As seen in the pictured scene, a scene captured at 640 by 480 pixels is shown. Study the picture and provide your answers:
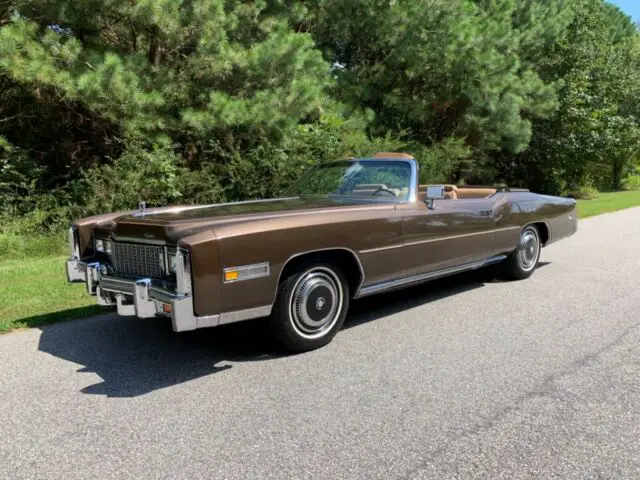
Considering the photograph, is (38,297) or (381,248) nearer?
(381,248)

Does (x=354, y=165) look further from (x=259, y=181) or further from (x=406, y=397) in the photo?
(x=259, y=181)

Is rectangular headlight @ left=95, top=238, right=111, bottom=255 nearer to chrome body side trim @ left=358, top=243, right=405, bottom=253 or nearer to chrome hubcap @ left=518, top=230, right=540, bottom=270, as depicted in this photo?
chrome body side trim @ left=358, top=243, right=405, bottom=253

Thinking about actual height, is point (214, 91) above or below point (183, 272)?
above

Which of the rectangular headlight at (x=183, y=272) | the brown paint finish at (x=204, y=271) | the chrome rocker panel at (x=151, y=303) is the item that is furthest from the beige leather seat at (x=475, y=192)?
the rectangular headlight at (x=183, y=272)

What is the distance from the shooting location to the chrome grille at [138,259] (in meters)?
4.06

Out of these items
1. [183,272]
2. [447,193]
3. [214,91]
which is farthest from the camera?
[214,91]

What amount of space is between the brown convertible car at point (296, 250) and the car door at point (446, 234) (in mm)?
11

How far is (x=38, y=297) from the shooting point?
6.11m

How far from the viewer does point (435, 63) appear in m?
16.9

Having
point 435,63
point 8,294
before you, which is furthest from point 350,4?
point 8,294

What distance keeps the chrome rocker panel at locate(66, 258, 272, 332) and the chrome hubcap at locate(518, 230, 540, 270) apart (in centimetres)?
420

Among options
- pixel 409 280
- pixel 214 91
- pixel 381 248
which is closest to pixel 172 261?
pixel 381 248

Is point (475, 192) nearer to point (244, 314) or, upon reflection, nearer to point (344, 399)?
point (244, 314)

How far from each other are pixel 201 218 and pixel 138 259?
59 centimetres
